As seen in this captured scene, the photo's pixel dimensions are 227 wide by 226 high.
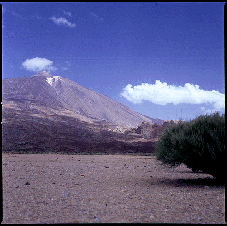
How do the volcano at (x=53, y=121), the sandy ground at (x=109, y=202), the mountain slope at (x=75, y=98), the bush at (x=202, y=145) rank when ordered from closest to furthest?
1. the sandy ground at (x=109, y=202)
2. the bush at (x=202, y=145)
3. the volcano at (x=53, y=121)
4. the mountain slope at (x=75, y=98)

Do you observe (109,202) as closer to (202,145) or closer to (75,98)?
(202,145)

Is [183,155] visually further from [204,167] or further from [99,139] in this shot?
[99,139]

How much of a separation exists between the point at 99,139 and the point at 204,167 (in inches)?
1773

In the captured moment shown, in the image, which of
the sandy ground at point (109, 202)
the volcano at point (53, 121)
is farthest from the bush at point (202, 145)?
the volcano at point (53, 121)

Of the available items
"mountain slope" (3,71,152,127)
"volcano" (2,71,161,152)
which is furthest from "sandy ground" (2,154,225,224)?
"mountain slope" (3,71,152,127)

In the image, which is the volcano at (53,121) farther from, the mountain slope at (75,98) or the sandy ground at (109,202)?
the sandy ground at (109,202)

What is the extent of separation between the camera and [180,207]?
6941 mm

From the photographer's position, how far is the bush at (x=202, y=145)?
379 inches

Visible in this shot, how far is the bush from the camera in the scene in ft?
31.6

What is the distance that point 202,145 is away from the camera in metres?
9.70

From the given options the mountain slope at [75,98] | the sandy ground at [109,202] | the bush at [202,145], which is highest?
the mountain slope at [75,98]

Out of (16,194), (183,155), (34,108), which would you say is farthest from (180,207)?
(34,108)

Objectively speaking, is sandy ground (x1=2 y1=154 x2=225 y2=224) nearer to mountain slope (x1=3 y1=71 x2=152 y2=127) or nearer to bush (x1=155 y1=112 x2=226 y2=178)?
bush (x1=155 y1=112 x2=226 y2=178)

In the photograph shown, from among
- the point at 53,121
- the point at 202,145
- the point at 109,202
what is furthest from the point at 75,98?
the point at 109,202
